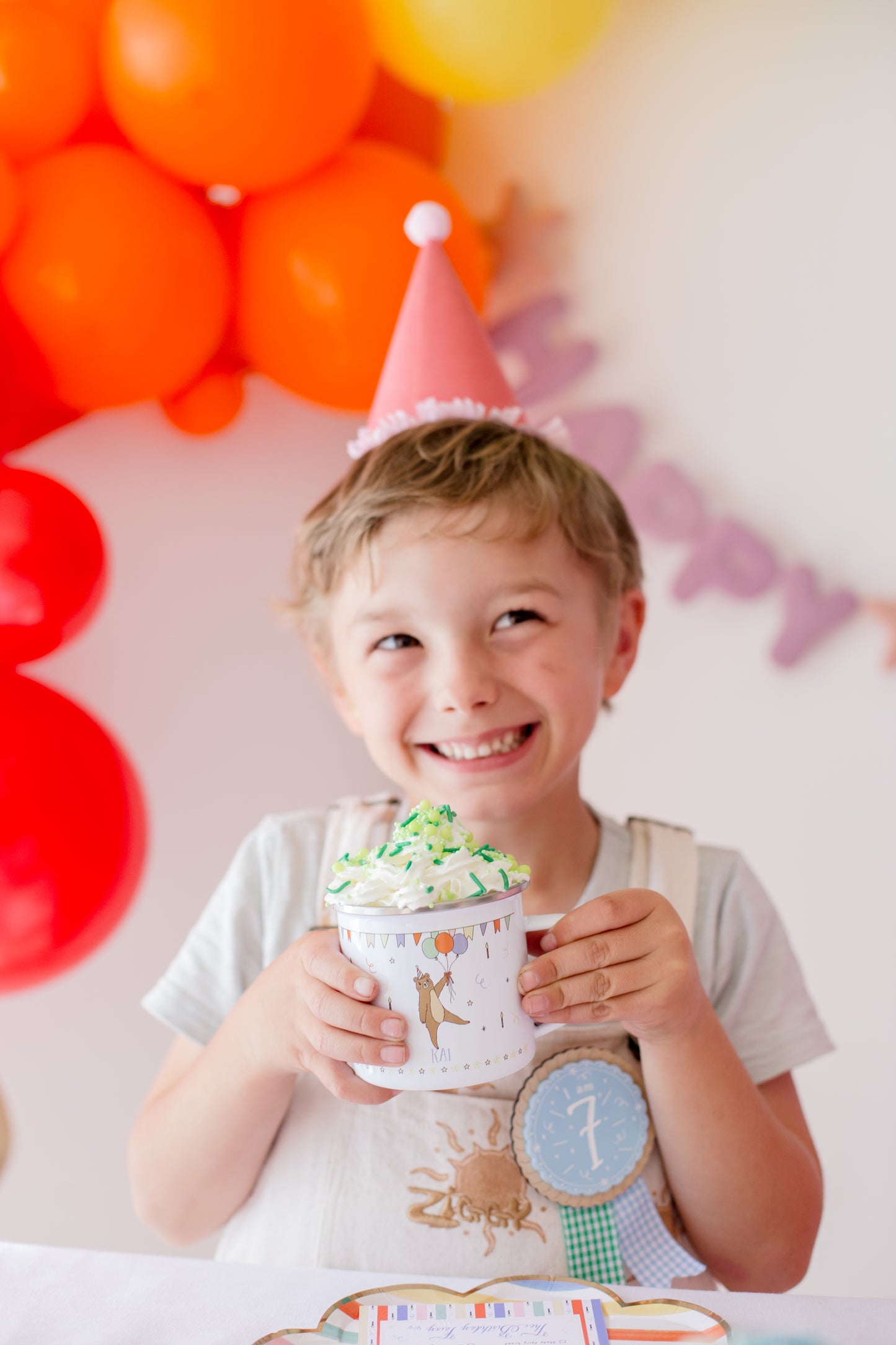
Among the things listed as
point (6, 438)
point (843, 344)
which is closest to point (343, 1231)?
point (6, 438)

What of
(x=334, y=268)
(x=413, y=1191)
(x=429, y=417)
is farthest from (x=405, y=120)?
(x=413, y=1191)

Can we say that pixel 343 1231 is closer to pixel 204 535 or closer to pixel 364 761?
pixel 364 761

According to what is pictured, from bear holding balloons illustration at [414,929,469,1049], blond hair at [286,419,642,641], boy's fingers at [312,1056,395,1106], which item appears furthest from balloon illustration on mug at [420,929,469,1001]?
blond hair at [286,419,642,641]

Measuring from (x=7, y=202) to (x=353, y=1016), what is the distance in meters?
0.94

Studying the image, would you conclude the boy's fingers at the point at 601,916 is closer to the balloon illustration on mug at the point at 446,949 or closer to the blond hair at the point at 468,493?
the balloon illustration on mug at the point at 446,949

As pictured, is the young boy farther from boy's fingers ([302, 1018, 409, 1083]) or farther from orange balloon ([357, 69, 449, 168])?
orange balloon ([357, 69, 449, 168])

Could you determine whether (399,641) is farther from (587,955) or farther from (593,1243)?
(593,1243)

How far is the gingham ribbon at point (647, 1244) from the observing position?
0.90 m

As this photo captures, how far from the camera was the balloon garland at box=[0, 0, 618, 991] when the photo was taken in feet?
3.91

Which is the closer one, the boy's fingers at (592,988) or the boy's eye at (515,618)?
the boy's fingers at (592,988)

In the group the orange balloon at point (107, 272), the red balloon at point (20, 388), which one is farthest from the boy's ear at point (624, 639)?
the red balloon at point (20, 388)

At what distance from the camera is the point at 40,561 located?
48.4 inches

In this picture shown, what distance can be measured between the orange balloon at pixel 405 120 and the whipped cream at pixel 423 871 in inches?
44.4

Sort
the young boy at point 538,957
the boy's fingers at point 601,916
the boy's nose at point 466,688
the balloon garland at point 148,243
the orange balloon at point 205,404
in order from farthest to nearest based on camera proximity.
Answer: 1. the orange balloon at point 205,404
2. the balloon garland at point 148,243
3. the boy's nose at point 466,688
4. the young boy at point 538,957
5. the boy's fingers at point 601,916
